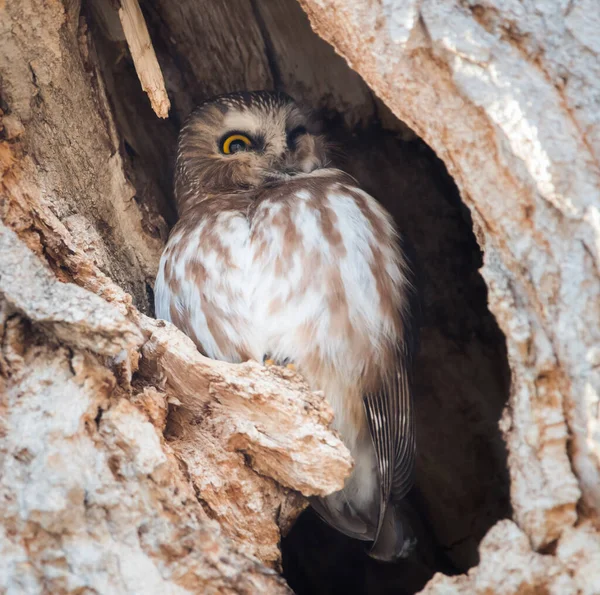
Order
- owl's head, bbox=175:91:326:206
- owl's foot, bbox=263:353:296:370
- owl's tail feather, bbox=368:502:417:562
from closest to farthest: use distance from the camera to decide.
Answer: owl's foot, bbox=263:353:296:370, owl's tail feather, bbox=368:502:417:562, owl's head, bbox=175:91:326:206

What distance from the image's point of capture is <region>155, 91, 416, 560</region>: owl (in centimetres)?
270

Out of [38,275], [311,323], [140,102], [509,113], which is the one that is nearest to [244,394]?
[311,323]

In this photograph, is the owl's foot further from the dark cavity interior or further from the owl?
the dark cavity interior

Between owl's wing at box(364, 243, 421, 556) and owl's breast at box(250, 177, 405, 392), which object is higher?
owl's breast at box(250, 177, 405, 392)

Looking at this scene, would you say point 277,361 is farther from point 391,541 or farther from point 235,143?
point 235,143

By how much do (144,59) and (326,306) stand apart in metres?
1.18

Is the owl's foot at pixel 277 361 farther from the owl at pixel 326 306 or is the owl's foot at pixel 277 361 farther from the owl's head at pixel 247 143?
the owl's head at pixel 247 143

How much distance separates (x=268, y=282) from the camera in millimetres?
2742

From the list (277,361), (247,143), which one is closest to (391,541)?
(277,361)

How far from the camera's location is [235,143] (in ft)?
11.5

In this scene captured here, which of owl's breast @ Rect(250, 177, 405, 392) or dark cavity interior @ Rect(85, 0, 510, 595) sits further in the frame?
dark cavity interior @ Rect(85, 0, 510, 595)

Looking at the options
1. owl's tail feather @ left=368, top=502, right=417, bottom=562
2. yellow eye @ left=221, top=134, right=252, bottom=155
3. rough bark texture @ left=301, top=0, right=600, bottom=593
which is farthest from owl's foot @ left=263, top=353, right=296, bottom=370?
yellow eye @ left=221, top=134, right=252, bottom=155

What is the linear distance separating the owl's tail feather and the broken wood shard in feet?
6.08

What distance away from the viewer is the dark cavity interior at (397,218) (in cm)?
344
